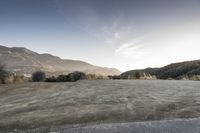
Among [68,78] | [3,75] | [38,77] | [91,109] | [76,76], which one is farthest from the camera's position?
[76,76]

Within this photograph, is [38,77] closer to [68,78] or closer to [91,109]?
[68,78]

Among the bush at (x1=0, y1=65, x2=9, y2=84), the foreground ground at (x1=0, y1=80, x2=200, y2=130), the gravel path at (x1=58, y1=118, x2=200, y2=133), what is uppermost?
the bush at (x1=0, y1=65, x2=9, y2=84)

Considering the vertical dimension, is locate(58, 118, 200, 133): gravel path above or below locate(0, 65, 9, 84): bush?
below

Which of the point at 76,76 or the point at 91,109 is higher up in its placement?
the point at 76,76

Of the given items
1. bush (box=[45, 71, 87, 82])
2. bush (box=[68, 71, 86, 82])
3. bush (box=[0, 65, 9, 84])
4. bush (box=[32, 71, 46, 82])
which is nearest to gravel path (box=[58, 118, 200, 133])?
bush (box=[0, 65, 9, 84])

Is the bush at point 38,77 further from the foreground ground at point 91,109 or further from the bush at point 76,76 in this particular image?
the foreground ground at point 91,109

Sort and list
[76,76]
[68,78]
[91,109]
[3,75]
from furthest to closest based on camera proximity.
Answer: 1. [76,76]
2. [68,78]
3. [3,75]
4. [91,109]

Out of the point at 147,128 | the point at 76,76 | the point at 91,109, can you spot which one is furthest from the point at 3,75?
the point at 147,128

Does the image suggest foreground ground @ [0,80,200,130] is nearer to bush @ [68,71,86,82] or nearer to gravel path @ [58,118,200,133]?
gravel path @ [58,118,200,133]

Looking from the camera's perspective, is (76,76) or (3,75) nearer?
(3,75)

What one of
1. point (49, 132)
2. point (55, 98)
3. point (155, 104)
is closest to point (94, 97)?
point (55, 98)

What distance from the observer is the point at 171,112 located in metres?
8.02

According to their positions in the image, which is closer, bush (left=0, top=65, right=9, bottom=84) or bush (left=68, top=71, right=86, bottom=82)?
bush (left=0, top=65, right=9, bottom=84)

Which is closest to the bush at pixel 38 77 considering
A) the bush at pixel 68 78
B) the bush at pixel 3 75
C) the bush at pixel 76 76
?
the bush at pixel 68 78
